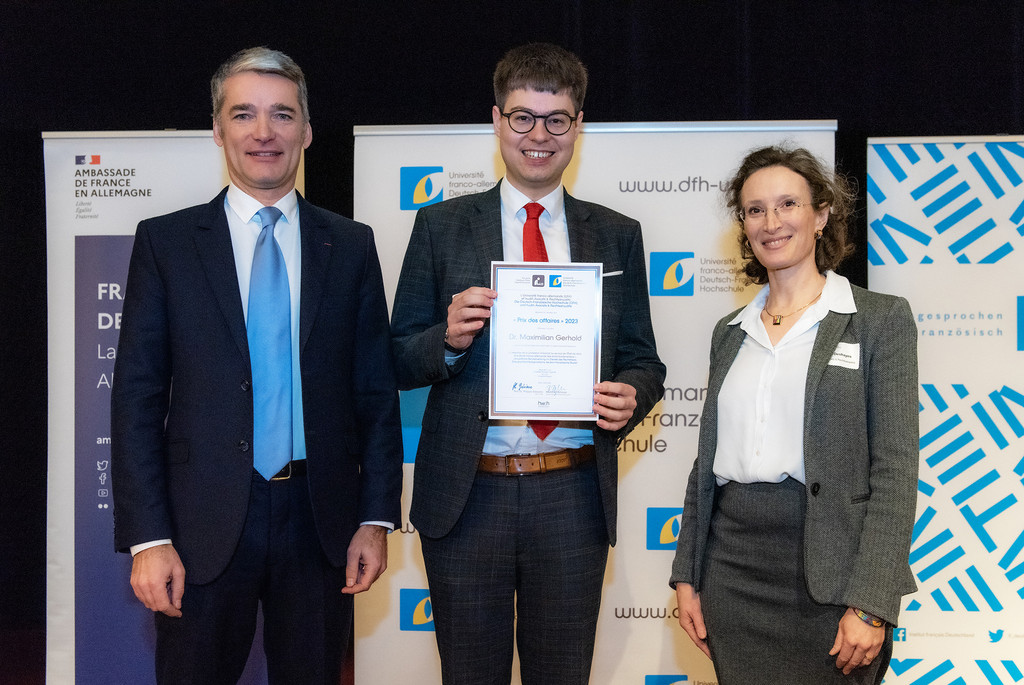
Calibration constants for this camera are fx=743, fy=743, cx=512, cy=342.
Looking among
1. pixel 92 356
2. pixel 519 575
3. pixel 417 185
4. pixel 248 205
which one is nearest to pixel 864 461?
pixel 519 575

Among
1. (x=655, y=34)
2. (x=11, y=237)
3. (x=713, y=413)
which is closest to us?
(x=713, y=413)

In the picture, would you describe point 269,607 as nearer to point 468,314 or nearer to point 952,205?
point 468,314

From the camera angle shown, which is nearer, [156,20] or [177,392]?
[177,392]

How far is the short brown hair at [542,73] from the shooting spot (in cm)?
204

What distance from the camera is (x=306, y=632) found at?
1.90m

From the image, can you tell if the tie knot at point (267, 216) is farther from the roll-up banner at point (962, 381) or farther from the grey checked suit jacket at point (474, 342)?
the roll-up banner at point (962, 381)

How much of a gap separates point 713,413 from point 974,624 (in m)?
2.42

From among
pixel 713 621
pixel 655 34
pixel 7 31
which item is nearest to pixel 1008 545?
pixel 713 621

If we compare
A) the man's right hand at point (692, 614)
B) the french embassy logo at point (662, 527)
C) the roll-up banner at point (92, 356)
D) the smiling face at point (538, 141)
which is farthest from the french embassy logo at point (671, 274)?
the roll-up banner at point (92, 356)

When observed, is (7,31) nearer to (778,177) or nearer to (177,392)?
(177,392)

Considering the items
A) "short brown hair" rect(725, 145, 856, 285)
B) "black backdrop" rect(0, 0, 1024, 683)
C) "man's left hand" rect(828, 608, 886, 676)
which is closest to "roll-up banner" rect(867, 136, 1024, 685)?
"black backdrop" rect(0, 0, 1024, 683)

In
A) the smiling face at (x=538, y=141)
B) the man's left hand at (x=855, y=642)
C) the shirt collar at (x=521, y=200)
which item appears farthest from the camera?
the shirt collar at (x=521, y=200)

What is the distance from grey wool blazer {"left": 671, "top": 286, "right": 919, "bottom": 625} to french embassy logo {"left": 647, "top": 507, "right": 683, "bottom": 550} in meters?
1.82

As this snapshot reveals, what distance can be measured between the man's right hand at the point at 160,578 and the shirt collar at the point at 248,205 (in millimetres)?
876
